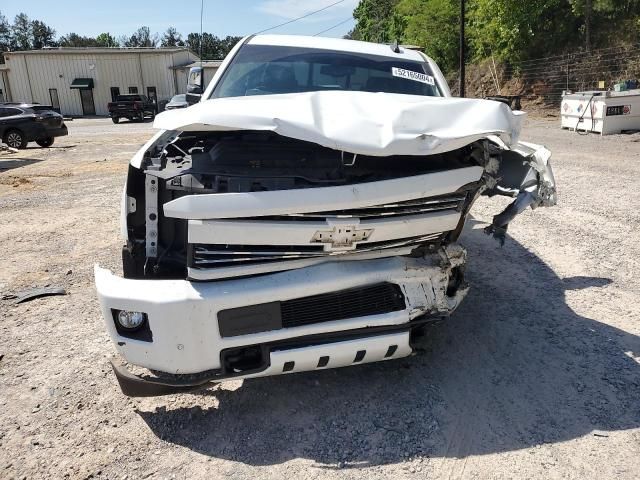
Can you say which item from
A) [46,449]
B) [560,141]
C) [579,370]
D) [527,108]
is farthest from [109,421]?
[527,108]

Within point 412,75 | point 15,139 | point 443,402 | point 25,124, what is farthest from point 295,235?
point 15,139

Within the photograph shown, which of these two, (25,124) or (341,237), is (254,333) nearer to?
(341,237)

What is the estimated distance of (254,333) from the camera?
2.60 m

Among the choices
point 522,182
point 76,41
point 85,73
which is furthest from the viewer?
point 76,41

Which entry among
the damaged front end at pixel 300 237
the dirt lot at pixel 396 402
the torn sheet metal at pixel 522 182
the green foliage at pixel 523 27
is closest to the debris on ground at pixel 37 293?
the dirt lot at pixel 396 402

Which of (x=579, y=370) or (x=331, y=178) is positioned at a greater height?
(x=331, y=178)

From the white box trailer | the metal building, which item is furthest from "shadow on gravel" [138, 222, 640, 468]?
A: the metal building

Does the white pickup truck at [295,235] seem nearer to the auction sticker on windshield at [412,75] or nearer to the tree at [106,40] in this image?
the auction sticker on windshield at [412,75]

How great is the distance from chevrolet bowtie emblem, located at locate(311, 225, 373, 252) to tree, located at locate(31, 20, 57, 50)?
118 metres

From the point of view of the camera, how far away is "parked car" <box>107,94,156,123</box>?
30.8 meters

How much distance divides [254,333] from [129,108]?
31560 millimetres

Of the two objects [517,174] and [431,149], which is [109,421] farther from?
[517,174]

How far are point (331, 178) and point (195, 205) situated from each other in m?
0.68

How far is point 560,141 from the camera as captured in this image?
46.8ft
